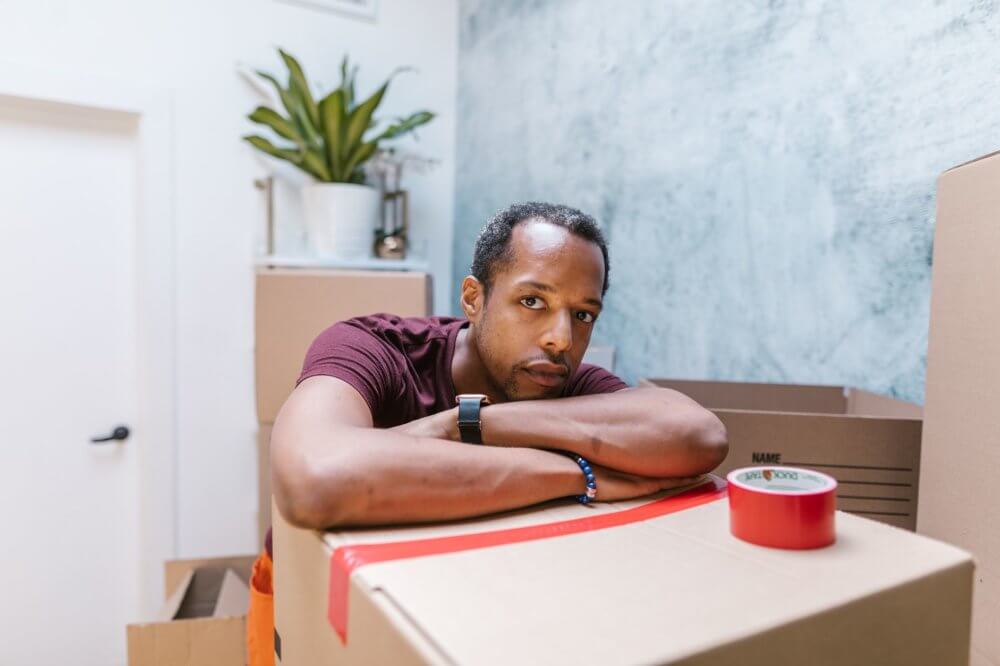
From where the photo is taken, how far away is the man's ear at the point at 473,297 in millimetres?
1134

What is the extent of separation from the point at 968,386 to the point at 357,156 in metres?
1.84

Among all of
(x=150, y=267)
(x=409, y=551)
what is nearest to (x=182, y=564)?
(x=150, y=267)

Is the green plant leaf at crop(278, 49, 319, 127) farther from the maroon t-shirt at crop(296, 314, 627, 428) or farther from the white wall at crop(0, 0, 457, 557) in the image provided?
the maroon t-shirt at crop(296, 314, 627, 428)

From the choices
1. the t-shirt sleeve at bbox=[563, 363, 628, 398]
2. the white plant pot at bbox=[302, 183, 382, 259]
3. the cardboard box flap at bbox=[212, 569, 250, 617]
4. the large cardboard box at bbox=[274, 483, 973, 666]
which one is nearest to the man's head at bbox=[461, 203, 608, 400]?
the t-shirt sleeve at bbox=[563, 363, 628, 398]

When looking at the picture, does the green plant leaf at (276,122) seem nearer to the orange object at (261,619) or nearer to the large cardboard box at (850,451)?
the orange object at (261,619)

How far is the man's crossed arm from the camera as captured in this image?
62cm

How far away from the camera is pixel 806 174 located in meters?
1.39

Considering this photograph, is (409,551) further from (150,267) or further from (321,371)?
(150,267)

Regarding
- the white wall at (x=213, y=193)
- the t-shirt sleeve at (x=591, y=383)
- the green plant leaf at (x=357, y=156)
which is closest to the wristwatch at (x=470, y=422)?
the t-shirt sleeve at (x=591, y=383)

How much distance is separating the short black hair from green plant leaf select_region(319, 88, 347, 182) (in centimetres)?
112

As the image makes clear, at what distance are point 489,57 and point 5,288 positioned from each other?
1762mm

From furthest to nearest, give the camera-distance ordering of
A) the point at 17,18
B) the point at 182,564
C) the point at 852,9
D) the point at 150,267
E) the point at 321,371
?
the point at 150,267 → the point at 17,18 → the point at 182,564 → the point at 852,9 → the point at 321,371

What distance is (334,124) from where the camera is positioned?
82.5 inches

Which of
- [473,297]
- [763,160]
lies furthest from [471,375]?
[763,160]
